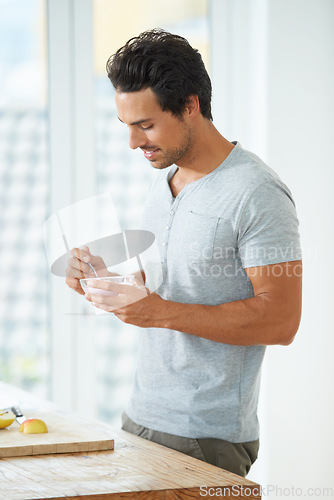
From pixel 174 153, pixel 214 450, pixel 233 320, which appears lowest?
pixel 214 450

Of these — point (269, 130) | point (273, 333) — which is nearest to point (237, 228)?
point (273, 333)

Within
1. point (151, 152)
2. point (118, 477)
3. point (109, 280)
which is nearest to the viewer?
point (118, 477)

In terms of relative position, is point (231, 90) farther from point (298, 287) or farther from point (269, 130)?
Answer: point (298, 287)

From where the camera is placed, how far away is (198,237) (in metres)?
1.34

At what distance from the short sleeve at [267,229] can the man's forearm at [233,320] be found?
9 cm

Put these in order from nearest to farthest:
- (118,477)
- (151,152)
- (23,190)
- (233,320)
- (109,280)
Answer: (118,477), (109,280), (233,320), (151,152), (23,190)

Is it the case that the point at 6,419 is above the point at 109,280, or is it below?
below

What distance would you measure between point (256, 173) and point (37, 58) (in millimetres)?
1360

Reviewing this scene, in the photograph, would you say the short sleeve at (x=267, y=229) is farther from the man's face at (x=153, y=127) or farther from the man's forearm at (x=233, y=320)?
the man's face at (x=153, y=127)

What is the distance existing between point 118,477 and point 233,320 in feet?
1.28

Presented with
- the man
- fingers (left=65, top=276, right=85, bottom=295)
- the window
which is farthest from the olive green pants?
the window

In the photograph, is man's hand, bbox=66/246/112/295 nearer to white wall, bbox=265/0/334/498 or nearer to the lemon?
the lemon

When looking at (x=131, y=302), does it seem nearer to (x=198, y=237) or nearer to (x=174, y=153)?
(x=198, y=237)

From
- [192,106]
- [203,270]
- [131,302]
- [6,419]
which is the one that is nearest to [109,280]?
[131,302]
